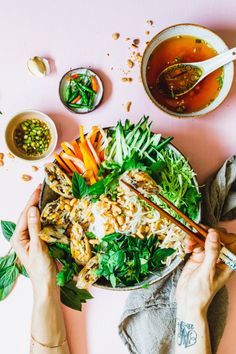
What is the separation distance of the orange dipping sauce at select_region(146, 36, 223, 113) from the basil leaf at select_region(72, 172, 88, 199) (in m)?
0.54

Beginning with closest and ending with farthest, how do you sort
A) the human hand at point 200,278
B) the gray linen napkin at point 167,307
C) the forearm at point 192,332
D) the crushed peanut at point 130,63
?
1. the human hand at point 200,278
2. the forearm at point 192,332
3. the gray linen napkin at point 167,307
4. the crushed peanut at point 130,63

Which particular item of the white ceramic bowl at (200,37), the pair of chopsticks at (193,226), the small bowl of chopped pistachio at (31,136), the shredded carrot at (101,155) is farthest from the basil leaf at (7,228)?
the white ceramic bowl at (200,37)

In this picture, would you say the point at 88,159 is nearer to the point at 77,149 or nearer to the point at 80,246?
the point at 77,149

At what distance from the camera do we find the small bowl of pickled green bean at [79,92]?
2393mm

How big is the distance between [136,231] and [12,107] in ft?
2.90

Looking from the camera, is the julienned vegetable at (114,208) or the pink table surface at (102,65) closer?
the julienned vegetable at (114,208)

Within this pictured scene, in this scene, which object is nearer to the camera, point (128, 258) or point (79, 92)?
point (128, 258)

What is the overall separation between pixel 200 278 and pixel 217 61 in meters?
0.98

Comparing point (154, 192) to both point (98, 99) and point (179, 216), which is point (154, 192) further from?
point (98, 99)

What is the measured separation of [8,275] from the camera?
2.47 m

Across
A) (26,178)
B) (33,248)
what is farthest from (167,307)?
(26,178)

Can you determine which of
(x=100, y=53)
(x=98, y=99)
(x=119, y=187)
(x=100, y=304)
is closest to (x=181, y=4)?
(x=100, y=53)

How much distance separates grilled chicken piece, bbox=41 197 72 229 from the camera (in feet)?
7.23

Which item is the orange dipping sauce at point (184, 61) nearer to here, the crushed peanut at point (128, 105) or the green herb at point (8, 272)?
the crushed peanut at point (128, 105)
